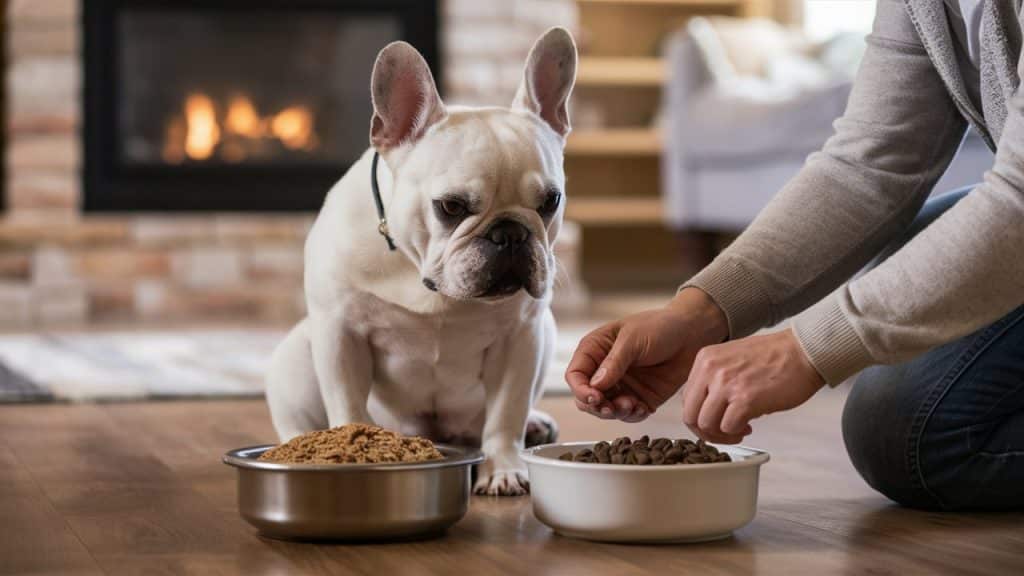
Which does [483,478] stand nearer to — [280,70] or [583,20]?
[280,70]

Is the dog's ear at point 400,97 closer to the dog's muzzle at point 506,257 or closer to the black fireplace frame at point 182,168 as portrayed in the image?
the dog's muzzle at point 506,257

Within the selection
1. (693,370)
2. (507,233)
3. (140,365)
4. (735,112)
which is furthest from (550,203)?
(735,112)

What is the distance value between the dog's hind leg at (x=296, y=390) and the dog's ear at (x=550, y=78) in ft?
1.23

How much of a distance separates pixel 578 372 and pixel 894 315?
11.8 inches

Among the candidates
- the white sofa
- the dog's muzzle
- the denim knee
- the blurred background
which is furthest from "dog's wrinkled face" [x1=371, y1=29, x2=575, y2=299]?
the blurred background

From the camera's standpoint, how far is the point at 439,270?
156 centimetres

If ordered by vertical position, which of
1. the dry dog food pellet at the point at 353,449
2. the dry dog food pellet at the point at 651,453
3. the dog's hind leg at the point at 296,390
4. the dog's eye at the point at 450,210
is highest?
the dog's eye at the point at 450,210

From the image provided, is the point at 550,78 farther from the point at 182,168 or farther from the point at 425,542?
the point at 182,168

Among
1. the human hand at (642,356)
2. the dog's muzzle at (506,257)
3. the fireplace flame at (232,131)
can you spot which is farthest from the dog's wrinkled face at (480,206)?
the fireplace flame at (232,131)

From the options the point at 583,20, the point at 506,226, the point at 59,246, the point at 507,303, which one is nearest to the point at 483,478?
the point at 507,303

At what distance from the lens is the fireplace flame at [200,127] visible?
463cm

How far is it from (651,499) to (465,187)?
41 cm

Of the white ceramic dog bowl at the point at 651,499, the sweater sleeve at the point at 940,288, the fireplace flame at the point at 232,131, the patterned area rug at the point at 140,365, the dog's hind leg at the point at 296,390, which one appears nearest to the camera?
the sweater sleeve at the point at 940,288

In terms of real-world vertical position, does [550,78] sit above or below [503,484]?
above
